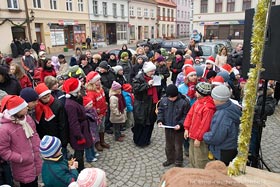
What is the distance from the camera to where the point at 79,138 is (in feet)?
12.8

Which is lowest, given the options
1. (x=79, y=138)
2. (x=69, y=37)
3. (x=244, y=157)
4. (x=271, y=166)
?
(x=271, y=166)

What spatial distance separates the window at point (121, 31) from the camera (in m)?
38.1

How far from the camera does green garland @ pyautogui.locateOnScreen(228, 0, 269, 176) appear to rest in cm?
238

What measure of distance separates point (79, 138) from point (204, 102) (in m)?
2.03

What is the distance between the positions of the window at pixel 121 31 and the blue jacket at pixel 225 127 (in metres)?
36.2

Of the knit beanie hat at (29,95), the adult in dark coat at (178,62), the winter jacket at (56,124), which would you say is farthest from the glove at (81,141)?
the adult in dark coat at (178,62)

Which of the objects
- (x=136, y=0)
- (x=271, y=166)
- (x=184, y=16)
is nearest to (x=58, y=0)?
(x=136, y=0)

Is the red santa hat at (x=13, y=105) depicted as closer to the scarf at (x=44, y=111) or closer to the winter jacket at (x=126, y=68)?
the scarf at (x=44, y=111)

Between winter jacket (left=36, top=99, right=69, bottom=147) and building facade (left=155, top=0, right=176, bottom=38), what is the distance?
4750cm

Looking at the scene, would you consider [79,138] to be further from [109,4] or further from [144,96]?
[109,4]

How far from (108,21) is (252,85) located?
3474 cm

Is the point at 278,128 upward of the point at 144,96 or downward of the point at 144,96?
downward

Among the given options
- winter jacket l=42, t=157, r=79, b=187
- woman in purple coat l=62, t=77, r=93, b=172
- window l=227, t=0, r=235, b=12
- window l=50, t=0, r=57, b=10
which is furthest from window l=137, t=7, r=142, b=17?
winter jacket l=42, t=157, r=79, b=187

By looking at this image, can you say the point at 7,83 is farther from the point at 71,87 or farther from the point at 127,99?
the point at 127,99
